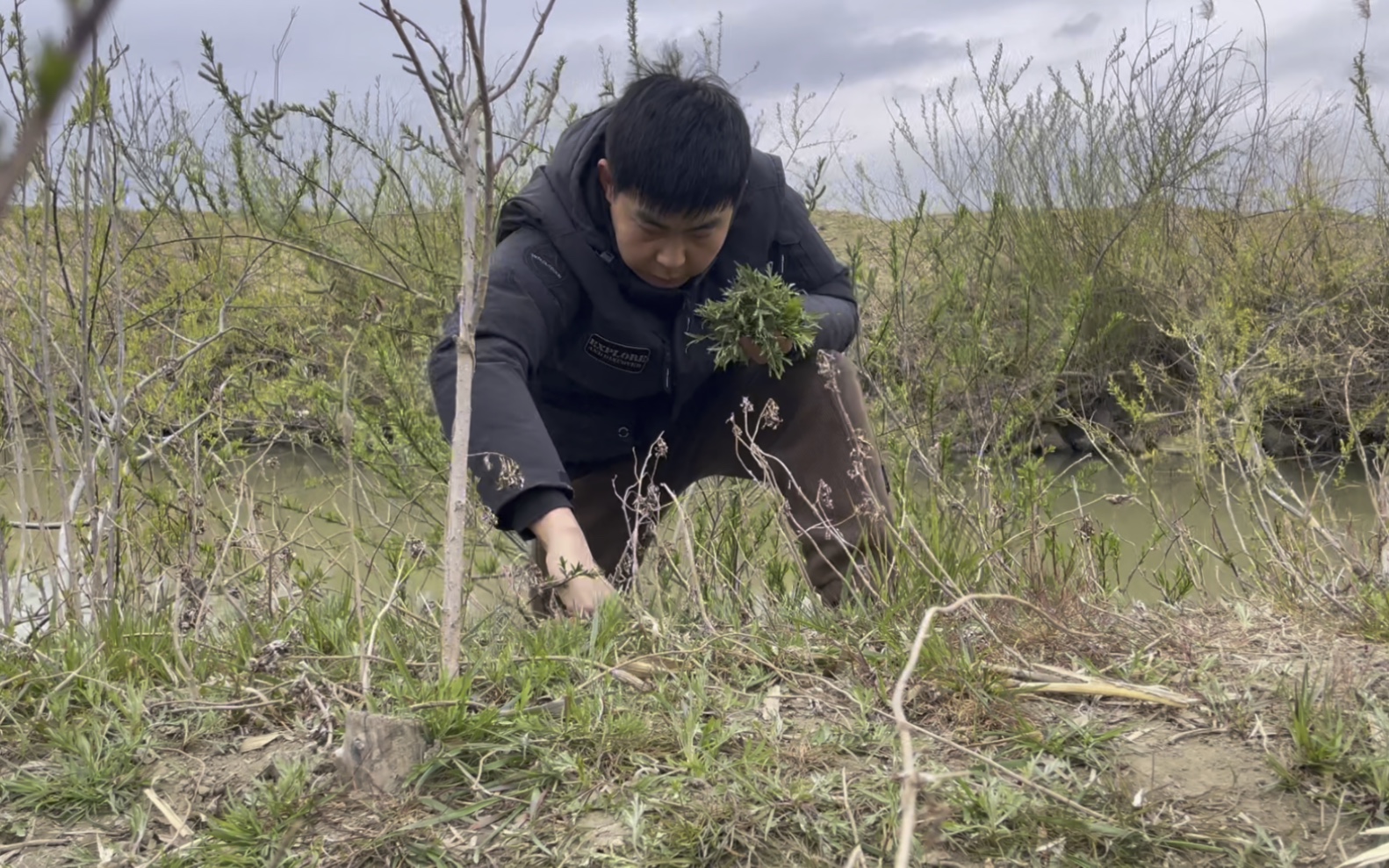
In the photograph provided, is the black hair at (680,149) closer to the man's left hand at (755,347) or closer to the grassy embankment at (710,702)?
the man's left hand at (755,347)

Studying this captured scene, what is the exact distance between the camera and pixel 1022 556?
2.79 meters

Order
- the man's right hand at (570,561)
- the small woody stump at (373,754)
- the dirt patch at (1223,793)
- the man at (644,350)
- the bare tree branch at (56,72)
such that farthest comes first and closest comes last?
Answer: the man at (644,350) → the man's right hand at (570,561) → the small woody stump at (373,754) → the dirt patch at (1223,793) → the bare tree branch at (56,72)

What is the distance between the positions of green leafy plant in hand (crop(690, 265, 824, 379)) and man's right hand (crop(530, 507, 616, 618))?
75cm

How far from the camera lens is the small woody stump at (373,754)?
1632 mm

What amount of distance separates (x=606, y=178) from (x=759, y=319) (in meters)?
0.56

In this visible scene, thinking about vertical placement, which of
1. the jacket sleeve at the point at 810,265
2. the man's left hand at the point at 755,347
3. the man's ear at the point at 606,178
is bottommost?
the man's left hand at the point at 755,347

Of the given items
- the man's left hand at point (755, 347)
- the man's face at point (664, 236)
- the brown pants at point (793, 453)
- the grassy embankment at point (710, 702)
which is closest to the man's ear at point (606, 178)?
the man's face at point (664, 236)

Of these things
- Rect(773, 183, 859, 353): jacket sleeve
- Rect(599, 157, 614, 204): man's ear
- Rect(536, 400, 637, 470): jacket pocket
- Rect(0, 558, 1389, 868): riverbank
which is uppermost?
Rect(599, 157, 614, 204): man's ear

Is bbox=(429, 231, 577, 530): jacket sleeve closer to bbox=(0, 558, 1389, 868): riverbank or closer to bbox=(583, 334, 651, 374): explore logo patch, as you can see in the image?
bbox=(583, 334, 651, 374): explore logo patch

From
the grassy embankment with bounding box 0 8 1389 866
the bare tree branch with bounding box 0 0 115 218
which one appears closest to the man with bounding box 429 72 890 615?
the grassy embankment with bounding box 0 8 1389 866

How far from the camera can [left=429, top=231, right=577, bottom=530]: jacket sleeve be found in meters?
2.46

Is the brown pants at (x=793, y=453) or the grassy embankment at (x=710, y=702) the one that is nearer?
the grassy embankment at (x=710, y=702)

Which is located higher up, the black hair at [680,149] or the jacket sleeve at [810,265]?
the black hair at [680,149]

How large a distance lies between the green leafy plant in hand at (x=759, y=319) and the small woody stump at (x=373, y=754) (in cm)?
155
